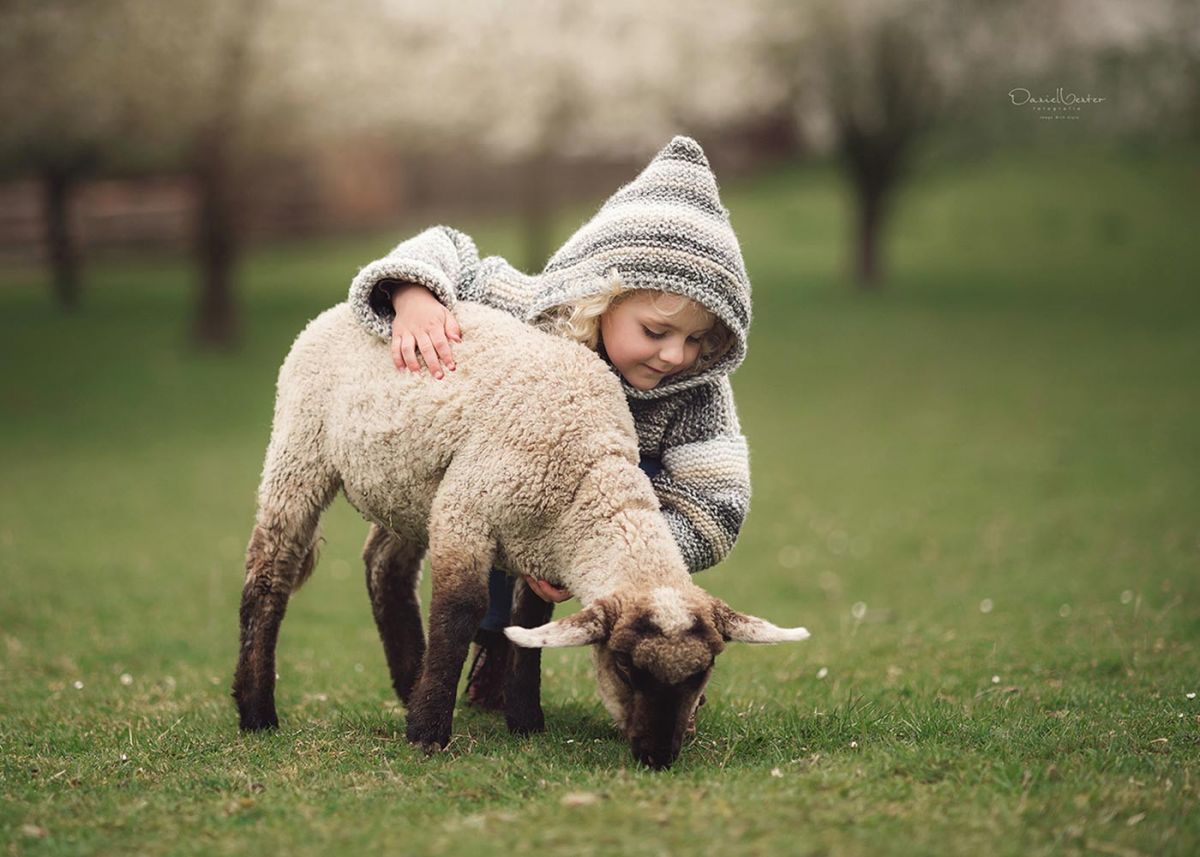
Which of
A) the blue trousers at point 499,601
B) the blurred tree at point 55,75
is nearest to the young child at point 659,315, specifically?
the blue trousers at point 499,601

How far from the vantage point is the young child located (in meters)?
5.10

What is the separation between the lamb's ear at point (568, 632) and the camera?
4.36 m

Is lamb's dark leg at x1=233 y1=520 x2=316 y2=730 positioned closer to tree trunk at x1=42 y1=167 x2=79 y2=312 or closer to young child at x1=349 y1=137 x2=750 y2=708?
young child at x1=349 y1=137 x2=750 y2=708

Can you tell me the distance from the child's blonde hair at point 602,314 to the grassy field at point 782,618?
5.39ft

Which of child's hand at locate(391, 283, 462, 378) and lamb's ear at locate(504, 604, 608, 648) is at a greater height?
child's hand at locate(391, 283, 462, 378)

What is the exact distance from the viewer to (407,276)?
206 inches

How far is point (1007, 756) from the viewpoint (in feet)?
15.4

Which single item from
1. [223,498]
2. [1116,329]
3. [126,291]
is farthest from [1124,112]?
[126,291]

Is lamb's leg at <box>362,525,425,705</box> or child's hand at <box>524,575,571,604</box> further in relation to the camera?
lamb's leg at <box>362,525,425,705</box>

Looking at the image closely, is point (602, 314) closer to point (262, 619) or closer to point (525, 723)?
point (525, 723)

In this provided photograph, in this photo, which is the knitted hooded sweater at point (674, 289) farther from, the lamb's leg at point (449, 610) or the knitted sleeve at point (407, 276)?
the lamb's leg at point (449, 610)

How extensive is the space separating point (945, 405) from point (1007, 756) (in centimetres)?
1624

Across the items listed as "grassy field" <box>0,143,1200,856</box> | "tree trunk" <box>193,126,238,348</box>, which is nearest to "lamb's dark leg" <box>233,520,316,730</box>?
"grassy field" <box>0,143,1200,856</box>

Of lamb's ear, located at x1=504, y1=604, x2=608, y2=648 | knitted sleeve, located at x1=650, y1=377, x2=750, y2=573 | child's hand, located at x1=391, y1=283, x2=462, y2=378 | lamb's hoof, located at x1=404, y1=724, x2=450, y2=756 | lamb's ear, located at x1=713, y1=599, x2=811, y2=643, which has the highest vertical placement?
child's hand, located at x1=391, y1=283, x2=462, y2=378
